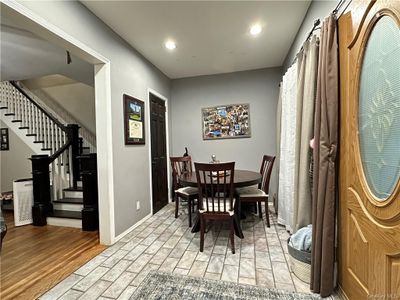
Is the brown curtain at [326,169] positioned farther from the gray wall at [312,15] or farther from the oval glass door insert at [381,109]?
the gray wall at [312,15]

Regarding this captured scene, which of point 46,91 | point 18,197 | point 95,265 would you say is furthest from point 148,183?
point 46,91

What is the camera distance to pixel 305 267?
5.48 ft

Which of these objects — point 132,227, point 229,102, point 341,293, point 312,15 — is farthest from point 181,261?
point 229,102

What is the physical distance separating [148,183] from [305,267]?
2476 millimetres

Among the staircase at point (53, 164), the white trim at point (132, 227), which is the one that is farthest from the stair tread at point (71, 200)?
the white trim at point (132, 227)

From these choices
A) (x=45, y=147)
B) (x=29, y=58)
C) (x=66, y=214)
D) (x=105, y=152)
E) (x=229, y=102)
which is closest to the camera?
(x=105, y=152)

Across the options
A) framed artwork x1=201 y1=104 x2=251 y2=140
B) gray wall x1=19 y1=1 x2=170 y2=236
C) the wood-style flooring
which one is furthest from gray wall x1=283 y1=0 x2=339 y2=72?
the wood-style flooring

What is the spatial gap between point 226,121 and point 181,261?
2878 millimetres

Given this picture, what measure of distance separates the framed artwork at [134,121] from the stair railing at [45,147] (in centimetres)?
139

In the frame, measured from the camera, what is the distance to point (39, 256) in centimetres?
219

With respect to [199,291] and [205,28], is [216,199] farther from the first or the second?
[205,28]

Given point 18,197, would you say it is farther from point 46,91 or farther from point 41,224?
point 46,91

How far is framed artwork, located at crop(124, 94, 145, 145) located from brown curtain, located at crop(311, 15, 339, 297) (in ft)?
7.64

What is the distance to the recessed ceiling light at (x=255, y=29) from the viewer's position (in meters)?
2.53
